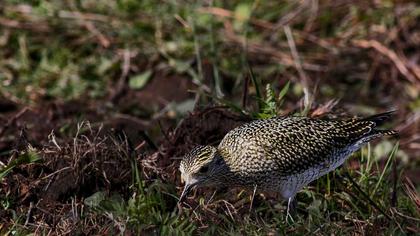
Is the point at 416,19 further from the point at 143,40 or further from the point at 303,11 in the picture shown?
the point at 143,40

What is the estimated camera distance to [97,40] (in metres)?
9.80

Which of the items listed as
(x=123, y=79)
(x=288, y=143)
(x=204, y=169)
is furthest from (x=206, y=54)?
(x=204, y=169)

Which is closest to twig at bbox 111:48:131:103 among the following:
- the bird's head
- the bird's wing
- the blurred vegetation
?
the blurred vegetation

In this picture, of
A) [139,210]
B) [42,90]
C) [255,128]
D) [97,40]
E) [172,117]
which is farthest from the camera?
[97,40]

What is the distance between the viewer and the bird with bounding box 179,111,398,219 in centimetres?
575

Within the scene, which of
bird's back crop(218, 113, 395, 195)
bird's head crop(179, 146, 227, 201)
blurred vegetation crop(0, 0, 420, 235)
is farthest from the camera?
blurred vegetation crop(0, 0, 420, 235)

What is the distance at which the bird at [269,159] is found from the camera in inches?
226

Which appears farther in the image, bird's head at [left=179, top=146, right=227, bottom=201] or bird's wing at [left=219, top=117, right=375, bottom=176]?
bird's wing at [left=219, top=117, right=375, bottom=176]

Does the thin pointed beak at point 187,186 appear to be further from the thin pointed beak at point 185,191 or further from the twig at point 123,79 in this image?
the twig at point 123,79

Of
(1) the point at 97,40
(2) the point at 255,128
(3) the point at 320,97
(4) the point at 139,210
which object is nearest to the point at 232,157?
(2) the point at 255,128

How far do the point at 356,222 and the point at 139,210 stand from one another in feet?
4.04

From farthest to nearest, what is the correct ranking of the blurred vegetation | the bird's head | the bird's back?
the blurred vegetation
the bird's back
the bird's head

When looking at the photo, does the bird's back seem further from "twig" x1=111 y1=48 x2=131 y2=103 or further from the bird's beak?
"twig" x1=111 y1=48 x2=131 y2=103

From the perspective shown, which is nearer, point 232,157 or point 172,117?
point 232,157
